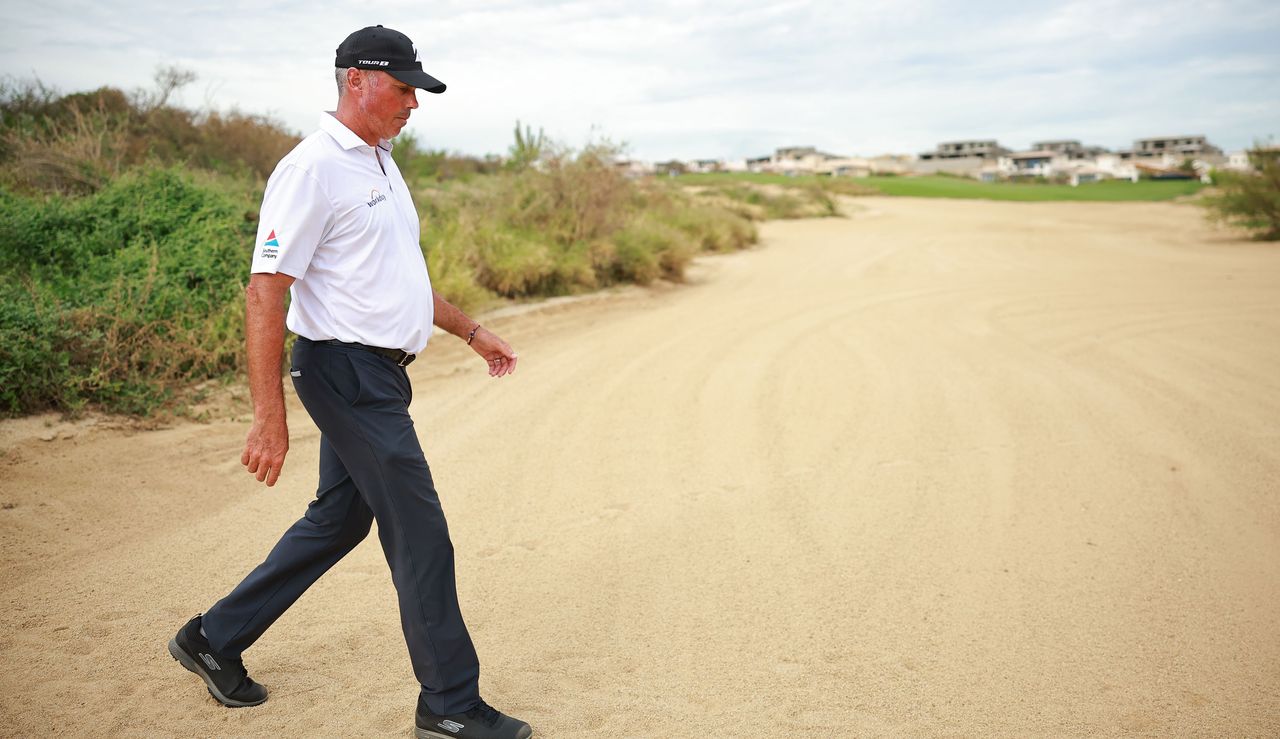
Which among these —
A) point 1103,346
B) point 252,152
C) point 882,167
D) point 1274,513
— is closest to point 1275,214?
point 1103,346

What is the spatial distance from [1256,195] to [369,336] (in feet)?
75.5

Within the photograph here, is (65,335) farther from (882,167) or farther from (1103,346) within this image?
(882,167)

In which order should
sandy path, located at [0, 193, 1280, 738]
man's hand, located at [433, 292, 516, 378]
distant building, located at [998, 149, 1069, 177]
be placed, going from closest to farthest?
sandy path, located at [0, 193, 1280, 738]
man's hand, located at [433, 292, 516, 378]
distant building, located at [998, 149, 1069, 177]

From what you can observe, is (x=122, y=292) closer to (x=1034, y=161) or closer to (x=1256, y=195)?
(x=1256, y=195)

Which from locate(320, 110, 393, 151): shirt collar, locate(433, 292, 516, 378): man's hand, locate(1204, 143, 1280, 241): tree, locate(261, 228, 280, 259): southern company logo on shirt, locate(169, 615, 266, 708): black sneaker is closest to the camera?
locate(261, 228, 280, 259): southern company logo on shirt

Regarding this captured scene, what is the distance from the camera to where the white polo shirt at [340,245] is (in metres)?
2.66

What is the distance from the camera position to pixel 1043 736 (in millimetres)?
3096

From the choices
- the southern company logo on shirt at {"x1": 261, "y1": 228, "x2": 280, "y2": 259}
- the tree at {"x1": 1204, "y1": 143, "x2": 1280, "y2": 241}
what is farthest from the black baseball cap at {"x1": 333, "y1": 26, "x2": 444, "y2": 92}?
the tree at {"x1": 1204, "y1": 143, "x2": 1280, "y2": 241}

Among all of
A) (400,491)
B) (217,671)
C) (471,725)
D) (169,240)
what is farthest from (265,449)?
(169,240)

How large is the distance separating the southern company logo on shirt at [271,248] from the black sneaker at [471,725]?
1430 millimetres

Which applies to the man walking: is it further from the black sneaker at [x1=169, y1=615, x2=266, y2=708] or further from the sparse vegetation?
the sparse vegetation

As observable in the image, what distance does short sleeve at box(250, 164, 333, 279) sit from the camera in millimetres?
2639

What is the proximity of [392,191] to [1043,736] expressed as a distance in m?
2.74

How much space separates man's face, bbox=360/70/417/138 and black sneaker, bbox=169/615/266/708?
5.73 feet
